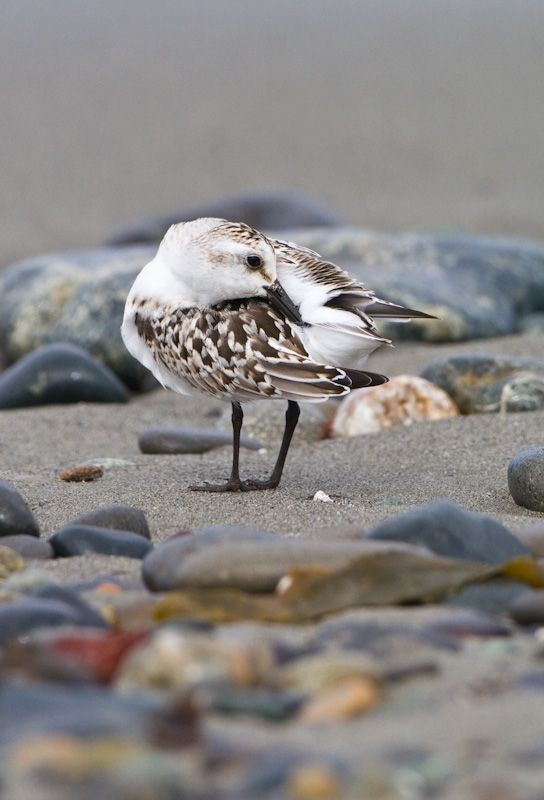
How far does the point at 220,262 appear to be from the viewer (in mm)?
3666

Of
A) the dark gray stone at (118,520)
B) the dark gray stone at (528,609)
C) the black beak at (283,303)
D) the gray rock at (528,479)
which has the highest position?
the black beak at (283,303)

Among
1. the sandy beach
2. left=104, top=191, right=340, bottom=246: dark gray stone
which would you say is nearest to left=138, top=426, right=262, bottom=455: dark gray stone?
the sandy beach

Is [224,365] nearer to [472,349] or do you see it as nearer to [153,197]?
[472,349]

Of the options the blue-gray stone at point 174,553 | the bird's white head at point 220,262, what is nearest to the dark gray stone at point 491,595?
the blue-gray stone at point 174,553

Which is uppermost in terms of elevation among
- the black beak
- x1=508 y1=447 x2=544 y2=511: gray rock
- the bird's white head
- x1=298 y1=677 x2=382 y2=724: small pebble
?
the bird's white head

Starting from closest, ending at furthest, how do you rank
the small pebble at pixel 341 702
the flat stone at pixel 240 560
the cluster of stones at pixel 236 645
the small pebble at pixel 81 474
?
the cluster of stones at pixel 236 645, the small pebble at pixel 341 702, the flat stone at pixel 240 560, the small pebble at pixel 81 474

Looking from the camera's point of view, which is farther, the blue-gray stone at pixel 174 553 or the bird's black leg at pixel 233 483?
the bird's black leg at pixel 233 483

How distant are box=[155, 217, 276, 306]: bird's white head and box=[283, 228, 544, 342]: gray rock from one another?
333 centimetres

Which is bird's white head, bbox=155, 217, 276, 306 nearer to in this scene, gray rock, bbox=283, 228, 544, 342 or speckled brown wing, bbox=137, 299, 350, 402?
speckled brown wing, bbox=137, 299, 350, 402

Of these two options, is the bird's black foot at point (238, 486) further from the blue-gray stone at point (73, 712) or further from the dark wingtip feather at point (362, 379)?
the blue-gray stone at point (73, 712)

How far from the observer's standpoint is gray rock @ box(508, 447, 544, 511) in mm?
3691

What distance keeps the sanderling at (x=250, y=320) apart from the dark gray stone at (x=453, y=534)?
2.58ft

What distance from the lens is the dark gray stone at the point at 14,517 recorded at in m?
3.11

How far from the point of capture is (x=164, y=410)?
610 cm
